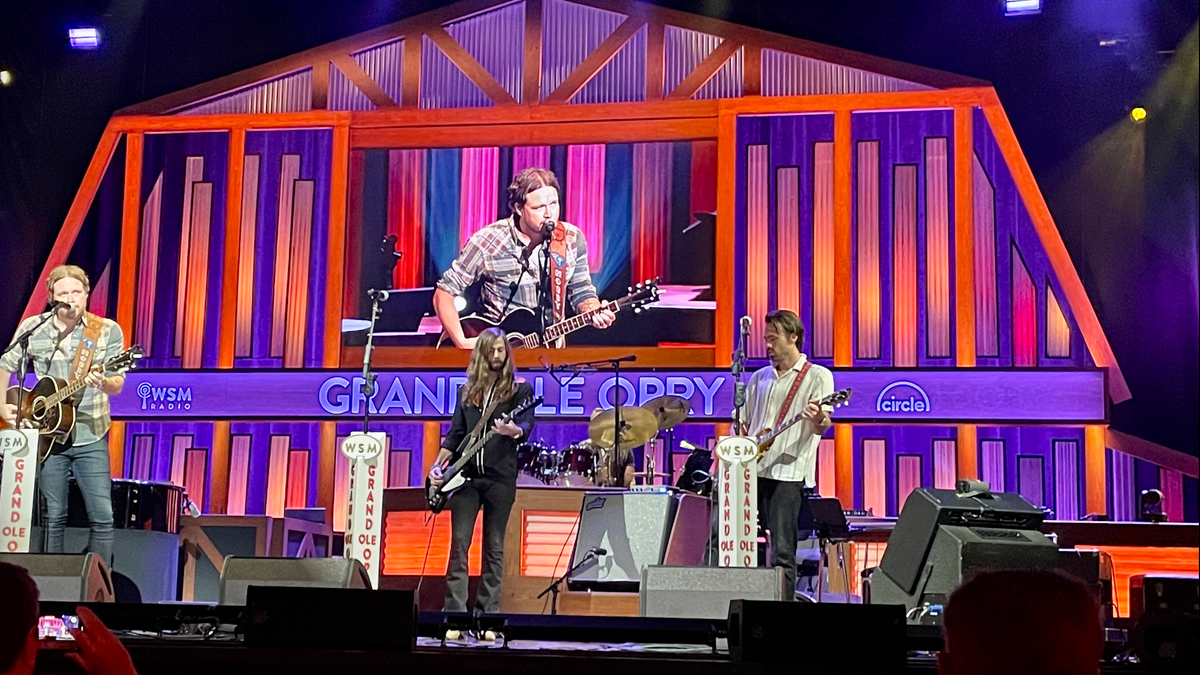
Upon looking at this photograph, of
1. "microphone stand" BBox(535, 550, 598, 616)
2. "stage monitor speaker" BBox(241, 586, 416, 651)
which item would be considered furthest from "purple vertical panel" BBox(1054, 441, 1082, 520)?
"stage monitor speaker" BBox(241, 586, 416, 651)

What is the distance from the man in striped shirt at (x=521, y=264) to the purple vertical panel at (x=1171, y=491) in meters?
4.44

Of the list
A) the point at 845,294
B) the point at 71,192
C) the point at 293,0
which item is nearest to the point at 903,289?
the point at 845,294

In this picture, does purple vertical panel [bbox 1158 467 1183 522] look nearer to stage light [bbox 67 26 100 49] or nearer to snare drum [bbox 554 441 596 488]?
snare drum [bbox 554 441 596 488]

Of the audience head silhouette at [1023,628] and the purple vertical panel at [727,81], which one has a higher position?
the purple vertical panel at [727,81]

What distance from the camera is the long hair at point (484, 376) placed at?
22.3 feet

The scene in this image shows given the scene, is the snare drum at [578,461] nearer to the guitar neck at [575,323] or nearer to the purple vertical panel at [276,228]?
the guitar neck at [575,323]

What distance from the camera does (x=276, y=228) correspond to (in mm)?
10664

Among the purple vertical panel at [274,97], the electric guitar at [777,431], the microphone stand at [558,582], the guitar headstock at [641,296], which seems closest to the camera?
the electric guitar at [777,431]

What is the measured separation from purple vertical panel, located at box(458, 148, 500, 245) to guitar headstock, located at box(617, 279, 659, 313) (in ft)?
4.33

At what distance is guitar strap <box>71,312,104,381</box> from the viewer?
696 cm

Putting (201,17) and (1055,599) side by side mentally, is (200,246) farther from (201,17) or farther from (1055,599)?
(1055,599)

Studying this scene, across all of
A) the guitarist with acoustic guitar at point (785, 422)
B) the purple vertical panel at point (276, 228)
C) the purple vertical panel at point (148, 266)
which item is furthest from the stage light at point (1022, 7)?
the purple vertical panel at point (148, 266)

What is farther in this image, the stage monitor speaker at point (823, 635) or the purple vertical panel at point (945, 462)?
the purple vertical panel at point (945, 462)

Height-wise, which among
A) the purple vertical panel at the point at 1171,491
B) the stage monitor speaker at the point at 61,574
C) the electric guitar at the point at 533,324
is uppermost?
the electric guitar at the point at 533,324
